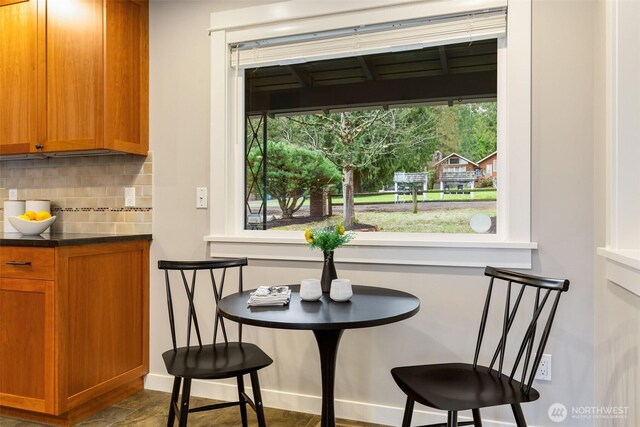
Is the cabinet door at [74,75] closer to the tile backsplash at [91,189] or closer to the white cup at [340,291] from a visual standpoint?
the tile backsplash at [91,189]

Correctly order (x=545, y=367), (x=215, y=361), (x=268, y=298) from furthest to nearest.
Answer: (x=545, y=367) → (x=215, y=361) → (x=268, y=298)

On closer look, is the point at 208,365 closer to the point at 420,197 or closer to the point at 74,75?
the point at 420,197

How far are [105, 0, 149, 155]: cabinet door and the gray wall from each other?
0.06 m

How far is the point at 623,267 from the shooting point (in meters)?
1.55

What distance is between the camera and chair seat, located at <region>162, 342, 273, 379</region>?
165cm

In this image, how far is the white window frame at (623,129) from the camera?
166 cm

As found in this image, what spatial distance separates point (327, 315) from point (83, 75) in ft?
6.52

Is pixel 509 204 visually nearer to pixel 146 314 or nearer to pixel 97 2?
pixel 146 314

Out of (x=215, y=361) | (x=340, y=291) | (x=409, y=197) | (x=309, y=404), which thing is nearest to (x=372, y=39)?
(x=409, y=197)

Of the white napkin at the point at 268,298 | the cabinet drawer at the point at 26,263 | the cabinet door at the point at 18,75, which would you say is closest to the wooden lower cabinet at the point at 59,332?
the cabinet drawer at the point at 26,263

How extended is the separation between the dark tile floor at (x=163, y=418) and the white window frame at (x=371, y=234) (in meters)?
0.83

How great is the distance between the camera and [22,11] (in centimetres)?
255

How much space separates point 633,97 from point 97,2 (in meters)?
2.64

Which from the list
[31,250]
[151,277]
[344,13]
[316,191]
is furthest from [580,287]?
[31,250]
